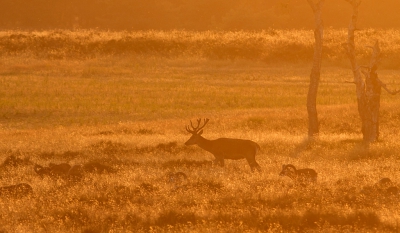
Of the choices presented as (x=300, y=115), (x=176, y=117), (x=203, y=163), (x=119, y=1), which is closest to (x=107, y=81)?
(x=176, y=117)

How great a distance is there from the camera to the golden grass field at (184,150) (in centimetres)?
1155

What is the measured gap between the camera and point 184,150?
785 inches

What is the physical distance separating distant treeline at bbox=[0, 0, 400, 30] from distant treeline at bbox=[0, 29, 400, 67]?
19.9 metres

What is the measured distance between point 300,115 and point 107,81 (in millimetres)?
15749

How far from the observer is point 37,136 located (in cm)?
2289

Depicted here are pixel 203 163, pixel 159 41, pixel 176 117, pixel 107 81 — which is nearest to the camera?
pixel 203 163

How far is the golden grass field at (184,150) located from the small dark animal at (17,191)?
32 centimetres

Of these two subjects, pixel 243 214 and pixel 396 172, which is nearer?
pixel 243 214

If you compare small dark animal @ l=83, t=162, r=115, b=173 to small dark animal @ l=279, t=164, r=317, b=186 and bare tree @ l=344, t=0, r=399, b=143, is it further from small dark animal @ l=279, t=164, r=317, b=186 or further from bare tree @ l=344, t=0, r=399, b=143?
bare tree @ l=344, t=0, r=399, b=143

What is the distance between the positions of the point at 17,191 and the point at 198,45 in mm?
41350

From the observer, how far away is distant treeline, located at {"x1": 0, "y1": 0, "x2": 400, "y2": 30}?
252 feet

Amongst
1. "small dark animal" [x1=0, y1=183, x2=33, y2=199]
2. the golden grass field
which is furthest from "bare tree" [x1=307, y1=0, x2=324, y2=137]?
"small dark animal" [x1=0, y1=183, x2=33, y2=199]

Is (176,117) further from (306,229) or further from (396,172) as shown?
(306,229)

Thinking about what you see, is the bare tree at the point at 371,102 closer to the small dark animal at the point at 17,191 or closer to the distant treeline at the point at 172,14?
the small dark animal at the point at 17,191
